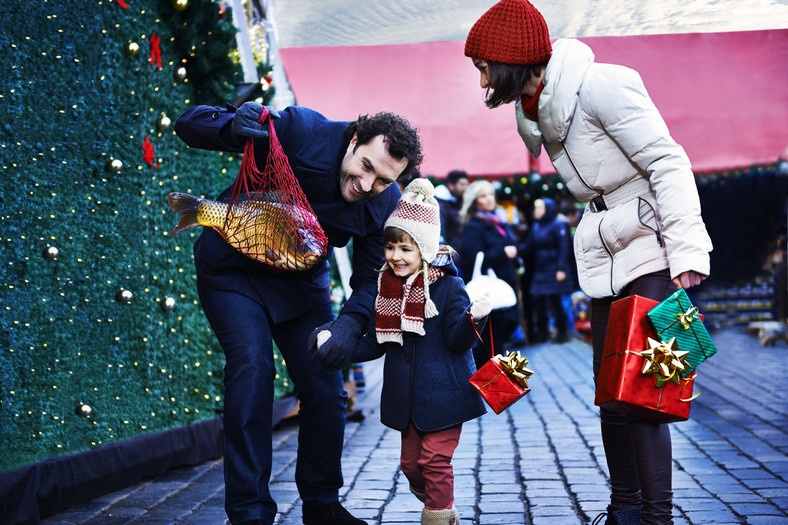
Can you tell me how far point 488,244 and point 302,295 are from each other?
5836 mm

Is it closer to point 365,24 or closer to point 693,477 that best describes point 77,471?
point 365,24

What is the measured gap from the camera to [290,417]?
7.00m

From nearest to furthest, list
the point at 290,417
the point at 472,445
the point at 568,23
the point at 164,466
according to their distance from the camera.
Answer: the point at 568,23 < the point at 164,466 < the point at 472,445 < the point at 290,417

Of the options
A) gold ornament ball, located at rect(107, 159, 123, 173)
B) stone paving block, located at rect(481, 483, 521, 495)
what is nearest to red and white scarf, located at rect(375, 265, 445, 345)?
stone paving block, located at rect(481, 483, 521, 495)

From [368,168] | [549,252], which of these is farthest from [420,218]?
[549,252]

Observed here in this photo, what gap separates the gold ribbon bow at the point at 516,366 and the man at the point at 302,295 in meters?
0.61

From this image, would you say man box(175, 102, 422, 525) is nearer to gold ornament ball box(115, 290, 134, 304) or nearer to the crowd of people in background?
gold ornament ball box(115, 290, 134, 304)

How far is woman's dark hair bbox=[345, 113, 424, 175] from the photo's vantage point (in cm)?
336

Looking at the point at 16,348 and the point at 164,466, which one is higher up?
the point at 16,348

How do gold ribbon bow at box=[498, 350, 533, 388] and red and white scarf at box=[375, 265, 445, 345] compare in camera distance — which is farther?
red and white scarf at box=[375, 265, 445, 345]

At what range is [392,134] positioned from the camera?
3.37m

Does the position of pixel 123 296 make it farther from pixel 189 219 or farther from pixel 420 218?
pixel 420 218

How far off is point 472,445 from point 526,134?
302cm

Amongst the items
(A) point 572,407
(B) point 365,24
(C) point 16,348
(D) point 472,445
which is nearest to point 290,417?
(D) point 472,445
